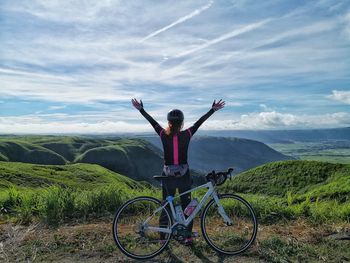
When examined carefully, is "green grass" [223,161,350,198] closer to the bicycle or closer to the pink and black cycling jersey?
the bicycle

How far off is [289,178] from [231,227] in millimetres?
30186

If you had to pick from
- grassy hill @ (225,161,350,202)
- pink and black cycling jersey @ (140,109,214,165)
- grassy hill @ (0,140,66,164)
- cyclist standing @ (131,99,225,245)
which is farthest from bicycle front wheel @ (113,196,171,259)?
grassy hill @ (0,140,66,164)

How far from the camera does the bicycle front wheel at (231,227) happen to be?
795 centimetres

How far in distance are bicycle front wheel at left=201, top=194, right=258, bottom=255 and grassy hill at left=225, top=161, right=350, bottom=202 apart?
83.9 ft

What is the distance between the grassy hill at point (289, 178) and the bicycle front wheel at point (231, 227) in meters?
25.6

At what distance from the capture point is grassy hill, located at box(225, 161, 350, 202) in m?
34.5

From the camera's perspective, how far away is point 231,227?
8.92 m

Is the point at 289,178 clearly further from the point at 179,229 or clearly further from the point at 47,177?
the point at 47,177

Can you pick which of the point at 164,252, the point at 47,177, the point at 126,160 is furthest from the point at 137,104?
the point at 126,160

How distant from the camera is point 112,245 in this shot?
8188mm

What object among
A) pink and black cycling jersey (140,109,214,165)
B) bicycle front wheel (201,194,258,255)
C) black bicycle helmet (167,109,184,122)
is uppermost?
black bicycle helmet (167,109,184,122)

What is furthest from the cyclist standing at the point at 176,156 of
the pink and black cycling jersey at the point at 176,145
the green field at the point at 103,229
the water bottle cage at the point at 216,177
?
the green field at the point at 103,229

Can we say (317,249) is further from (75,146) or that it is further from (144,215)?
(75,146)

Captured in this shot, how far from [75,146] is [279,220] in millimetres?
197307
